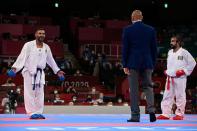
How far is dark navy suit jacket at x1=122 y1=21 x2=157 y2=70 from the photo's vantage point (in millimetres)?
6324

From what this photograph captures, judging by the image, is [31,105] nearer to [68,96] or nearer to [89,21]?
[68,96]

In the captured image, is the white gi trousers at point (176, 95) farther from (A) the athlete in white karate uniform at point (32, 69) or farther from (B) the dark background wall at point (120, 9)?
(B) the dark background wall at point (120, 9)

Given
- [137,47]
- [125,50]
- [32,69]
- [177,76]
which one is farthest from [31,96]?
[177,76]

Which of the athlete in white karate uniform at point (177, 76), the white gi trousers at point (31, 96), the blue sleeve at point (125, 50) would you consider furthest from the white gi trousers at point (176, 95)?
the white gi trousers at point (31, 96)

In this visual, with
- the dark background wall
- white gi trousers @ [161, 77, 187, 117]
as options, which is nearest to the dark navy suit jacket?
white gi trousers @ [161, 77, 187, 117]

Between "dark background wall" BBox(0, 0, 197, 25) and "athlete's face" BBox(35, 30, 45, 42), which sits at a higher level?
"dark background wall" BBox(0, 0, 197, 25)

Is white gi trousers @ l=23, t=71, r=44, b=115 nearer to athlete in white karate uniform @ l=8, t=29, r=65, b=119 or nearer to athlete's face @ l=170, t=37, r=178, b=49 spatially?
athlete in white karate uniform @ l=8, t=29, r=65, b=119

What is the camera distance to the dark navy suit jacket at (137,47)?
632 cm

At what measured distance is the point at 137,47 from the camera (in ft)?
20.9

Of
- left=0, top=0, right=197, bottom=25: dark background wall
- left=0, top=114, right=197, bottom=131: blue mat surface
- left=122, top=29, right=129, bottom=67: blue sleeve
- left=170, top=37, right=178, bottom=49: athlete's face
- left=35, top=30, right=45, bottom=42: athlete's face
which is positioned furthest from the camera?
left=0, top=0, right=197, bottom=25: dark background wall

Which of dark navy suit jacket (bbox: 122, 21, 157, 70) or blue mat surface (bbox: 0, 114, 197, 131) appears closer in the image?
blue mat surface (bbox: 0, 114, 197, 131)

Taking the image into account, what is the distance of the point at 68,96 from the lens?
1459cm

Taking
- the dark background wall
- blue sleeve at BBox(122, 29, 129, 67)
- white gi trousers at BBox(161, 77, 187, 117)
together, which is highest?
the dark background wall

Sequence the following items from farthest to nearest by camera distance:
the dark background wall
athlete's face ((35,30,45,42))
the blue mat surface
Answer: the dark background wall, athlete's face ((35,30,45,42)), the blue mat surface
